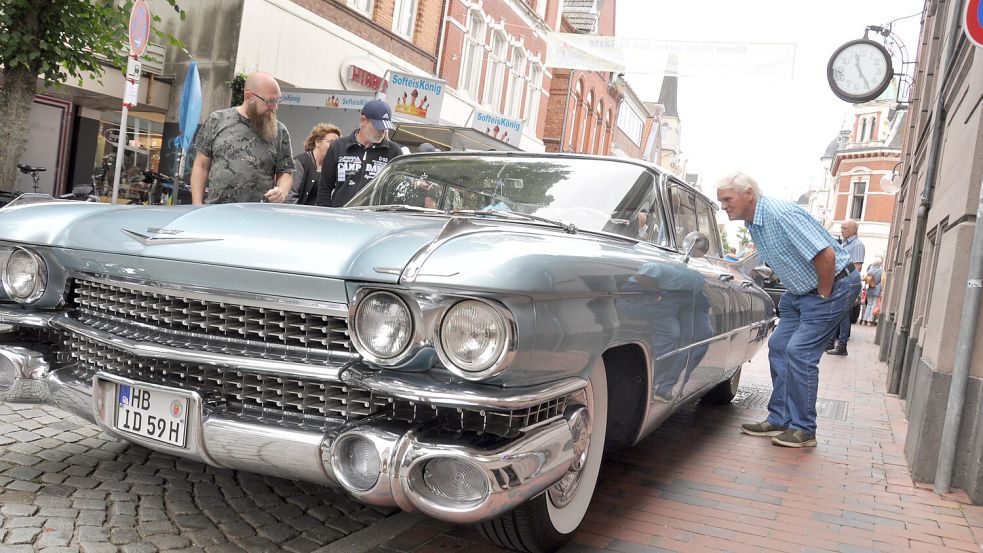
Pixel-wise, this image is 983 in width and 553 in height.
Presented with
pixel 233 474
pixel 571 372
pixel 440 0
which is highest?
pixel 440 0

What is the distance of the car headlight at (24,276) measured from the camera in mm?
3053

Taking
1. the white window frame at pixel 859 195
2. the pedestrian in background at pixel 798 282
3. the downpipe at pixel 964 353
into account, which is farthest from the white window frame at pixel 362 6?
the white window frame at pixel 859 195

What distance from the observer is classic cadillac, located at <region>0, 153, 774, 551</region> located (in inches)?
86.4

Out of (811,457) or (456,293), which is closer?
(456,293)

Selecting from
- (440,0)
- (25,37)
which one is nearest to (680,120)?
(440,0)

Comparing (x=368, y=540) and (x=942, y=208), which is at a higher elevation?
(x=942, y=208)

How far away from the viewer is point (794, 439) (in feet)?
17.2

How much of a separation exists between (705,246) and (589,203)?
0.76 m

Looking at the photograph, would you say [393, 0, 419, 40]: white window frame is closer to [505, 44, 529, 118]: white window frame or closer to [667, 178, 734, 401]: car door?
[505, 44, 529, 118]: white window frame

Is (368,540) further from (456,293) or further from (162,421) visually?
(456,293)

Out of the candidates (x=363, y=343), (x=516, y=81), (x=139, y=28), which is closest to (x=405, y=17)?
(x=516, y=81)

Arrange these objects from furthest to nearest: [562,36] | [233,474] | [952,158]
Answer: [562,36], [952,158], [233,474]

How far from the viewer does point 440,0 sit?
20625mm

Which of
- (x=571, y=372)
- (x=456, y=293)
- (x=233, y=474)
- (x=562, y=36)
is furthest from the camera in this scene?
(x=562, y=36)
